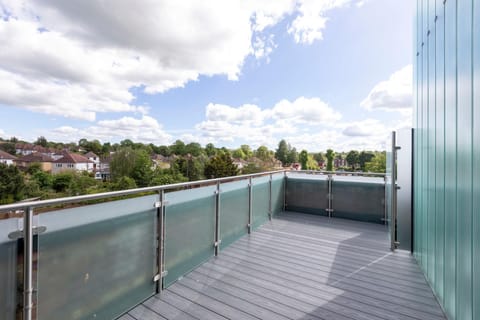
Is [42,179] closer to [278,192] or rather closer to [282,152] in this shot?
[282,152]

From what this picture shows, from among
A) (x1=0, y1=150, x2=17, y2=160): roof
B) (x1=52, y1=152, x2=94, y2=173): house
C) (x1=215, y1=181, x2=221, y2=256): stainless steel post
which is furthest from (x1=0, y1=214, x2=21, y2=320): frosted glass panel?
(x1=52, y1=152, x2=94, y2=173): house

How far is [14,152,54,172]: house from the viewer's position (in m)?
47.8

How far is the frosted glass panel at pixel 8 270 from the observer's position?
123cm

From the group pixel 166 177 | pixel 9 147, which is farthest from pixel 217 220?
pixel 9 147

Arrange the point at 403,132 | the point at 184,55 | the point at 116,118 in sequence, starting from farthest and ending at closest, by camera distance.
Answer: the point at 116,118 < the point at 184,55 < the point at 403,132

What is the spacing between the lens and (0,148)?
4703cm

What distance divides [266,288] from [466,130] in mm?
2138

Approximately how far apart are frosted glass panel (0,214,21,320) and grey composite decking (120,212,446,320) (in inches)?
33.7

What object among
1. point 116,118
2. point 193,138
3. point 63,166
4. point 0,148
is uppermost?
point 116,118

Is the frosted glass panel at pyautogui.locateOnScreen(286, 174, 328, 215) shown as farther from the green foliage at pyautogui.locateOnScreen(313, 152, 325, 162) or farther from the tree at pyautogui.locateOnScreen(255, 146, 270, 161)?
the tree at pyautogui.locateOnScreen(255, 146, 270, 161)

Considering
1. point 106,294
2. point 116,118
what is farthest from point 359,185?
point 116,118

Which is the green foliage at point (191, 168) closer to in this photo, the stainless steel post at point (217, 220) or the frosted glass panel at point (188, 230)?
the stainless steel post at point (217, 220)

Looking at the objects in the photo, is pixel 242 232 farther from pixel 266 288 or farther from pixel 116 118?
pixel 116 118

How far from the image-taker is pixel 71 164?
52.7 meters
